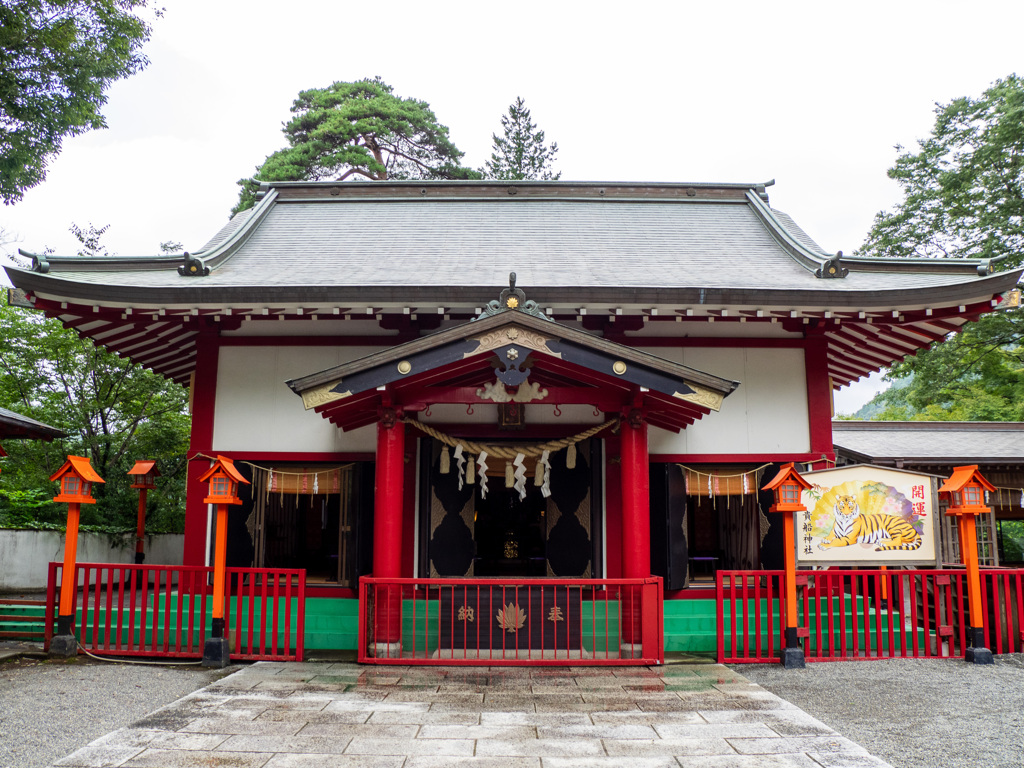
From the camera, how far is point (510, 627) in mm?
7555

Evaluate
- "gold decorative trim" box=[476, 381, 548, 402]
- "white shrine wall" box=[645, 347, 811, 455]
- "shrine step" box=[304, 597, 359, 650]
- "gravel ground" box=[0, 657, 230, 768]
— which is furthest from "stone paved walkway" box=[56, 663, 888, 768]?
"white shrine wall" box=[645, 347, 811, 455]

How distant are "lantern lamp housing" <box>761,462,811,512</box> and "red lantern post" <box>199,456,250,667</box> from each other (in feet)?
18.7

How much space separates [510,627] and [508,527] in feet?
20.1

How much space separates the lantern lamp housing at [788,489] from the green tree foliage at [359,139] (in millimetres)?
23521

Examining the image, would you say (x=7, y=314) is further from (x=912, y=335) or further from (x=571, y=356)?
(x=912, y=335)

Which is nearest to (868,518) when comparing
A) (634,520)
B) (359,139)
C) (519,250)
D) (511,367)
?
(634,520)

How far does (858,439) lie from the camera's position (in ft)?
49.8

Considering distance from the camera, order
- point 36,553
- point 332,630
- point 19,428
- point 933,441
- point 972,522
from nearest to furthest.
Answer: point 972,522 → point 332,630 → point 19,428 → point 36,553 → point 933,441

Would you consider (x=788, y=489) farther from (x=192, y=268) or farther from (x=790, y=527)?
(x=192, y=268)

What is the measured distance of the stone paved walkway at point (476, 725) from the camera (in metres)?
4.38

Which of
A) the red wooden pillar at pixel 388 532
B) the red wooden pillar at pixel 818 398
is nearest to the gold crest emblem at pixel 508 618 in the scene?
the red wooden pillar at pixel 388 532

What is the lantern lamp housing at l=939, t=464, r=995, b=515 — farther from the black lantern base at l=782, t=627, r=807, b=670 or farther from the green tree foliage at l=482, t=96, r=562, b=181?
the green tree foliage at l=482, t=96, r=562, b=181

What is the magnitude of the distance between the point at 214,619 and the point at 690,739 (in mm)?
5039

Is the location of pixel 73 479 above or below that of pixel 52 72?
below
